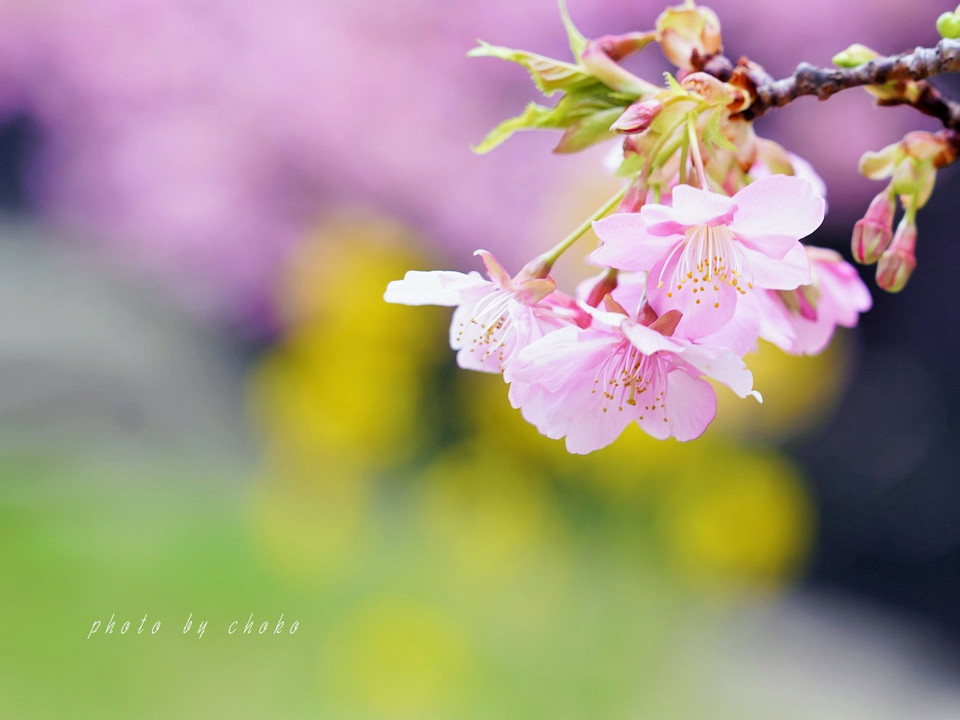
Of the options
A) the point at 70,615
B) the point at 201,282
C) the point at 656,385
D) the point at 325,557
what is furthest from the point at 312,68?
the point at 656,385

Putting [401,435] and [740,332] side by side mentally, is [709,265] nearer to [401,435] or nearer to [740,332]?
[740,332]

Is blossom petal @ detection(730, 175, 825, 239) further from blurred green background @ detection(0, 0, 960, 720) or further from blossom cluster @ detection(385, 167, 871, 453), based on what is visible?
blurred green background @ detection(0, 0, 960, 720)

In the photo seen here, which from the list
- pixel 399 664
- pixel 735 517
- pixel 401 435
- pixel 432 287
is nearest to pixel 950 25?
pixel 432 287

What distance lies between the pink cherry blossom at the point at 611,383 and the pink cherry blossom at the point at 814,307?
5 cm

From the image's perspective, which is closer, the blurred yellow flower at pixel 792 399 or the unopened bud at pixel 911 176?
the unopened bud at pixel 911 176

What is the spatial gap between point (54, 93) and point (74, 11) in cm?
23

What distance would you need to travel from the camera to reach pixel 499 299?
377 millimetres

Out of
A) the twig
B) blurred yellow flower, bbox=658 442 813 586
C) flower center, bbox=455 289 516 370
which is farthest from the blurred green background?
the twig

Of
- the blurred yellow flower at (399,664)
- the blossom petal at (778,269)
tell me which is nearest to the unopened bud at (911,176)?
the blossom petal at (778,269)

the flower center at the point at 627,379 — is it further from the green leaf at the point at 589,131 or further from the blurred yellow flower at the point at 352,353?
the blurred yellow flower at the point at 352,353

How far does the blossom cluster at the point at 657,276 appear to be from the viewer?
0.31 meters

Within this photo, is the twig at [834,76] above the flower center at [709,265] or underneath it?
above

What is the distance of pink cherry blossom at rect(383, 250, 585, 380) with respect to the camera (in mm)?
352

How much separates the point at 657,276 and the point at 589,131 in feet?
0.27
